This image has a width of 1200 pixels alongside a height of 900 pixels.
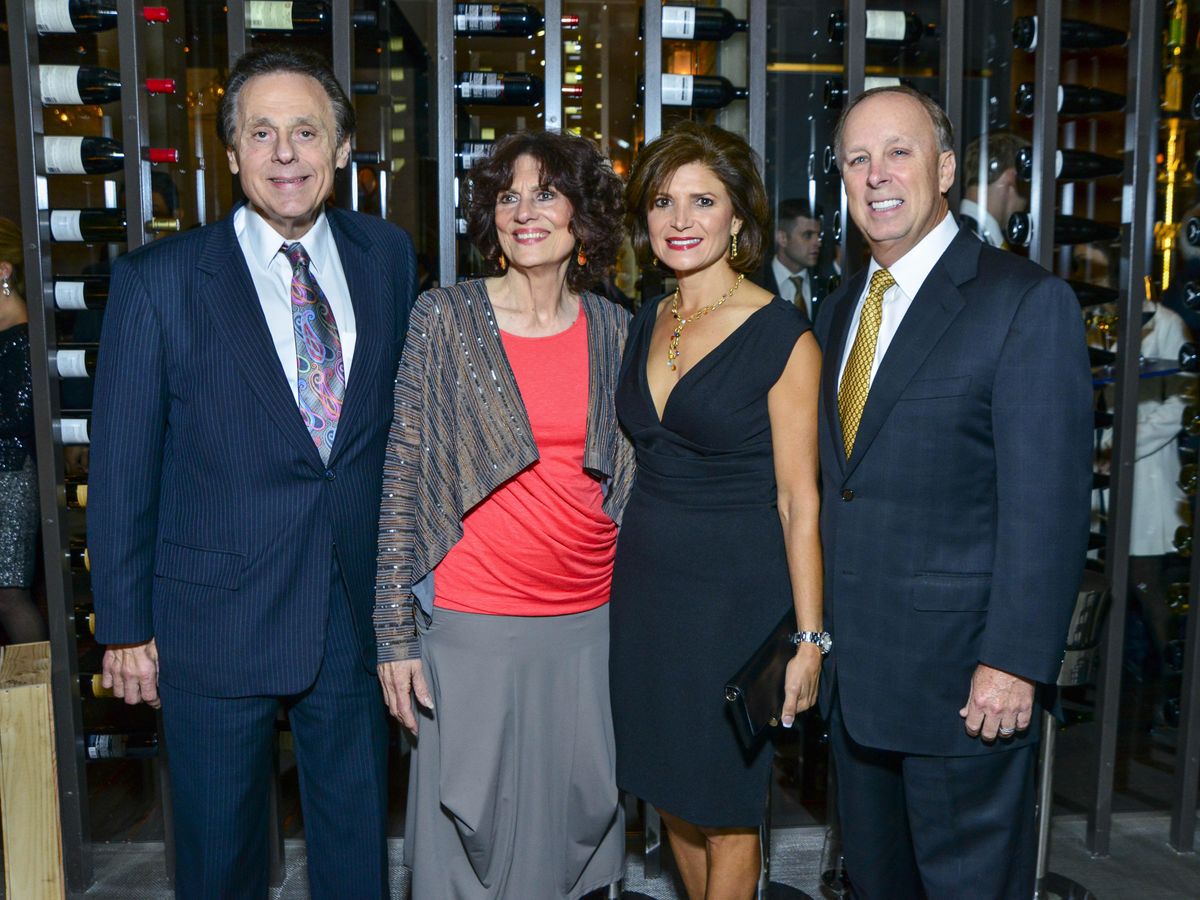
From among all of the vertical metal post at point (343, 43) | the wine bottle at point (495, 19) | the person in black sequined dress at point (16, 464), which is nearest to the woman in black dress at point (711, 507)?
the wine bottle at point (495, 19)

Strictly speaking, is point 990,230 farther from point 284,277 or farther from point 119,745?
point 119,745

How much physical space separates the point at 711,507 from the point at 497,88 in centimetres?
128

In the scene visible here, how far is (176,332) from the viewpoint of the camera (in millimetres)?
1811

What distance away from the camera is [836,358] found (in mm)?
1916

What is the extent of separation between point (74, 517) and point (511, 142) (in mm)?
2253

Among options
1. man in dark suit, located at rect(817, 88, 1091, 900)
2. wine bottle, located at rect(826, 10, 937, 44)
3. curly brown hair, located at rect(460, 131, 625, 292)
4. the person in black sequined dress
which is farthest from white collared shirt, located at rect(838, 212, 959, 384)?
the person in black sequined dress

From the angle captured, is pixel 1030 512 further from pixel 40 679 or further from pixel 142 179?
pixel 142 179

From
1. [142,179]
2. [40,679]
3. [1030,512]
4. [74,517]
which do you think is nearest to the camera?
[40,679]

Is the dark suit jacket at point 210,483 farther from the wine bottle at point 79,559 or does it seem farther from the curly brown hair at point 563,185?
the wine bottle at point 79,559

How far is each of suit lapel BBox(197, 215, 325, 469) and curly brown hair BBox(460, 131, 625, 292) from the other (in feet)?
1.56

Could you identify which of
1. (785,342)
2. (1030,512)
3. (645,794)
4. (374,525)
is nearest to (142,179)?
(374,525)

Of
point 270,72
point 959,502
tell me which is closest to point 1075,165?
point 959,502

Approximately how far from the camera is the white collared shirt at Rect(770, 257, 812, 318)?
10.7 feet

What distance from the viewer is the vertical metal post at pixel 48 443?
2537 millimetres
